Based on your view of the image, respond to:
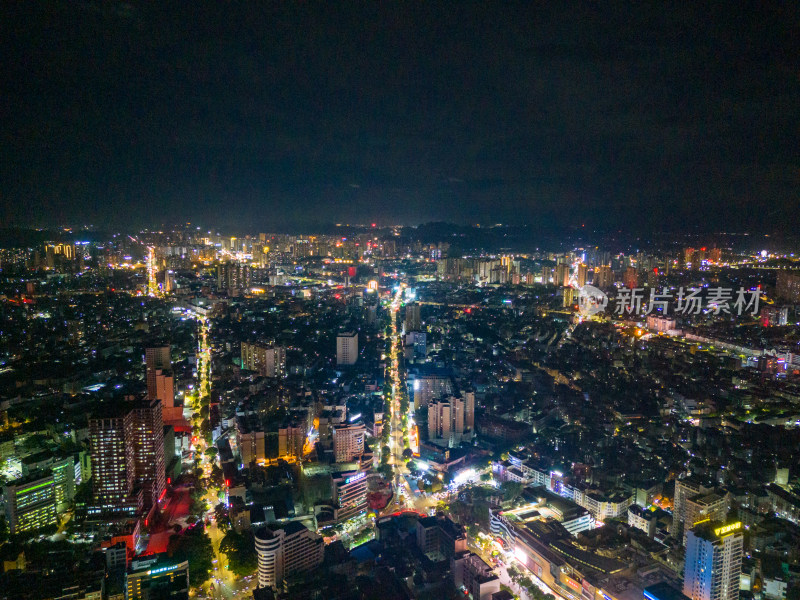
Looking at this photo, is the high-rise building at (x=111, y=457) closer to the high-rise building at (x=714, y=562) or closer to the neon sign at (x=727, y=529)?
the high-rise building at (x=714, y=562)

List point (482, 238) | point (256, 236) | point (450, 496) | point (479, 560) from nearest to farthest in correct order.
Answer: point (479, 560), point (450, 496), point (482, 238), point (256, 236)

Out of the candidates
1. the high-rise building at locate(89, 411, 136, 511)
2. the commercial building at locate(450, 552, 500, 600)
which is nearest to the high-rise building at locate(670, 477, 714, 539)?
the commercial building at locate(450, 552, 500, 600)

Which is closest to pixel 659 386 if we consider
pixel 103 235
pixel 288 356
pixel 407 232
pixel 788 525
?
pixel 788 525

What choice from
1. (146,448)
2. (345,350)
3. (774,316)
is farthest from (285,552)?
(774,316)

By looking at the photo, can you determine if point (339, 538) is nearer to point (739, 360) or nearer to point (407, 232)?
point (739, 360)

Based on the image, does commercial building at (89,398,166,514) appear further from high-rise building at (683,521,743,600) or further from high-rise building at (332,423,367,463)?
high-rise building at (683,521,743,600)

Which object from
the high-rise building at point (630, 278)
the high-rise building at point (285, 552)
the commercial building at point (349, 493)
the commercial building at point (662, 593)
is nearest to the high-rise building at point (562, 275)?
the high-rise building at point (630, 278)
